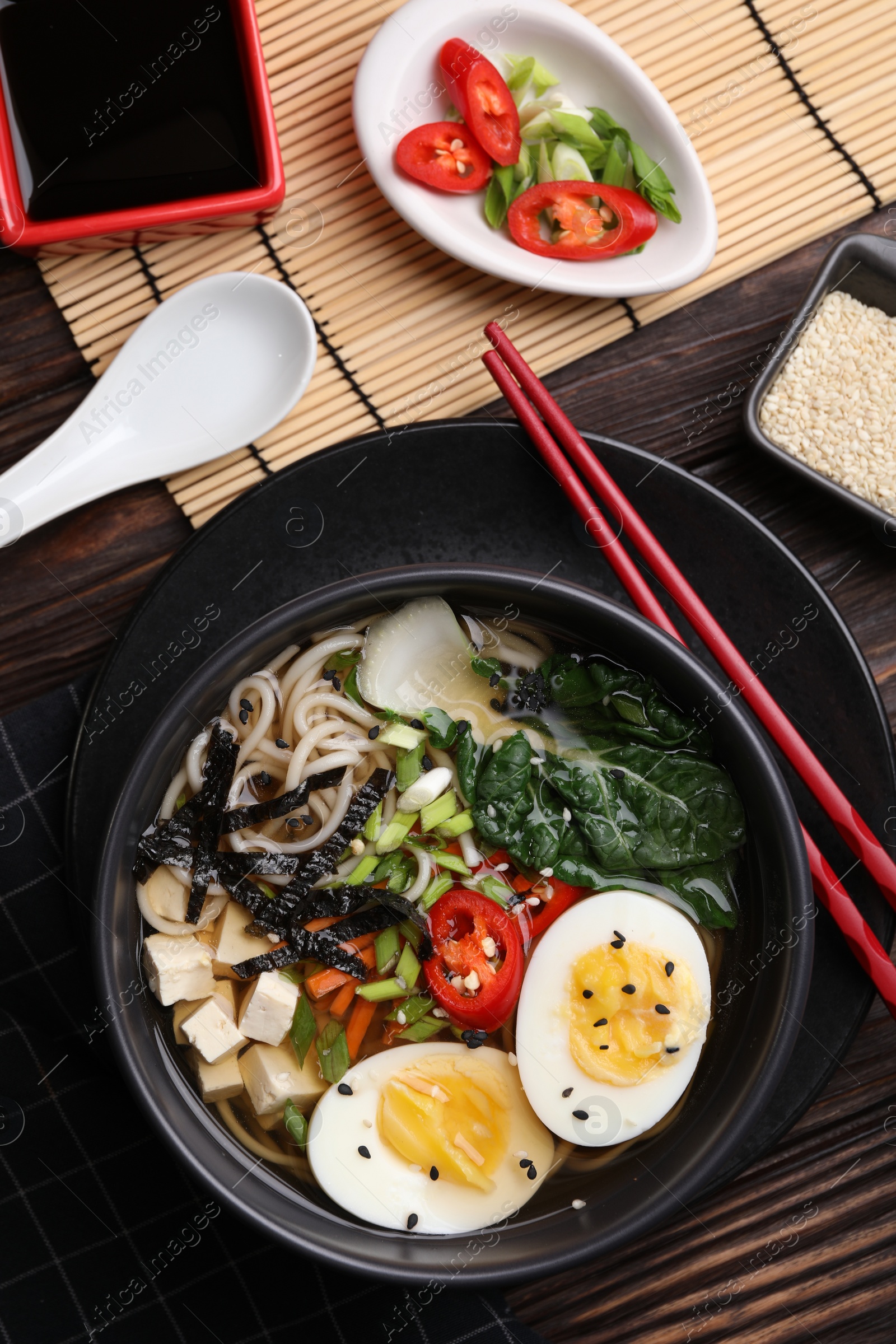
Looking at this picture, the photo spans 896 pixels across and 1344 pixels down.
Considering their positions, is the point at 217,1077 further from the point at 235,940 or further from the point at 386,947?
the point at 386,947

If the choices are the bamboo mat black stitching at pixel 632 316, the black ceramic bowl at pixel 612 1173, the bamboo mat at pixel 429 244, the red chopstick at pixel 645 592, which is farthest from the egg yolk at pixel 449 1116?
the bamboo mat black stitching at pixel 632 316

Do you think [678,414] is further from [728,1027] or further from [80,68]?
[80,68]

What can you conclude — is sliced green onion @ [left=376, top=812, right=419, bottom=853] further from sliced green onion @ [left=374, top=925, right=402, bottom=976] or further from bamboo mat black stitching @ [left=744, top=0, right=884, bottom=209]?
bamboo mat black stitching @ [left=744, top=0, right=884, bottom=209]

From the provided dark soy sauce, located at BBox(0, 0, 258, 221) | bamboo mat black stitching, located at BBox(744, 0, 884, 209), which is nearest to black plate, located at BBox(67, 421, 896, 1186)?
→ dark soy sauce, located at BBox(0, 0, 258, 221)

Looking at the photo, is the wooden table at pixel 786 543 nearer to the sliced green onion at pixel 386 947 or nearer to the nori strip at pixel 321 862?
the nori strip at pixel 321 862

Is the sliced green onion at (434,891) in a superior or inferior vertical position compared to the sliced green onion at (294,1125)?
superior

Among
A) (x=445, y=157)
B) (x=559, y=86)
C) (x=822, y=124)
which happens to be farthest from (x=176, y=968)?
(x=822, y=124)

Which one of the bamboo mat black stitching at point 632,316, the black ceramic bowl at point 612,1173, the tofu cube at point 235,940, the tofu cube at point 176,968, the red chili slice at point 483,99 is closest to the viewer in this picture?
the black ceramic bowl at point 612,1173
